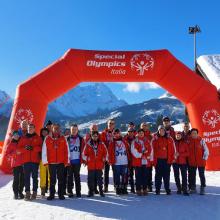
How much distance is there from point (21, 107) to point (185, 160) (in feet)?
17.8

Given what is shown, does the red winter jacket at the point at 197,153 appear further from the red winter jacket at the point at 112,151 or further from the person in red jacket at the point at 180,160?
the red winter jacket at the point at 112,151

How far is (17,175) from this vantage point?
757cm

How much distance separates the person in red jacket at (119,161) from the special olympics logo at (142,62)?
13.7 feet

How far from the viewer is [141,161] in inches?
314

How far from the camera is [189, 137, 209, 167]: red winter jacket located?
8195mm

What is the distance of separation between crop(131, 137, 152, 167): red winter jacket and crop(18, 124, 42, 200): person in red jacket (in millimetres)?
1993

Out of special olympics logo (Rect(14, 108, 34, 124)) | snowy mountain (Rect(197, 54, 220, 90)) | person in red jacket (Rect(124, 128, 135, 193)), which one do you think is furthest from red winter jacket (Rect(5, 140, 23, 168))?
snowy mountain (Rect(197, 54, 220, 90))

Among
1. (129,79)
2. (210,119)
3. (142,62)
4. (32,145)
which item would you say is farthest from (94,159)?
(210,119)

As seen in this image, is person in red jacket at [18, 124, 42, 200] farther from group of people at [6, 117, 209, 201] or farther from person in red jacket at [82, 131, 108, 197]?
person in red jacket at [82, 131, 108, 197]

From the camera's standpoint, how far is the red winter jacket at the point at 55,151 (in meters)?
7.38

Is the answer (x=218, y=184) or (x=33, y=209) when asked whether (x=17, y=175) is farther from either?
(x=218, y=184)

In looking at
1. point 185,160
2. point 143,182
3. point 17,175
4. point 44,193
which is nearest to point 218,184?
point 185,160

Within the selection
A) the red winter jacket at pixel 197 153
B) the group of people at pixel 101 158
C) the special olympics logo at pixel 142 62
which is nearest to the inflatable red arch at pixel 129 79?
the special olympics logo at pixel 142 62

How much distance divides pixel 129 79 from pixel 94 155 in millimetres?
4816
